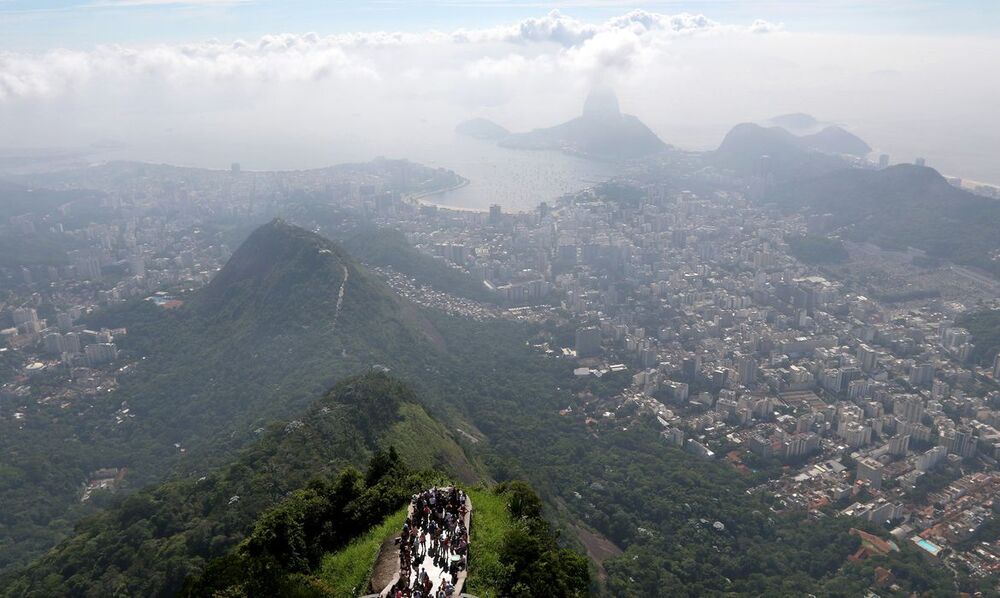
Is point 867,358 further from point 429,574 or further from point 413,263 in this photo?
point 429,574

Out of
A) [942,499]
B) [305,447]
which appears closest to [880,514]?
[942,499]

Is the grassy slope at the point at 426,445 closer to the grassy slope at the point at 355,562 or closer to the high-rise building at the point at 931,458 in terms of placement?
the grassy slope at the point at 355,562

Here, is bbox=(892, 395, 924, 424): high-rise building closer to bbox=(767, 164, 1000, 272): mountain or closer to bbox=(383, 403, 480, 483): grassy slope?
bbox=(383, 403, 480, 483): grassy slope

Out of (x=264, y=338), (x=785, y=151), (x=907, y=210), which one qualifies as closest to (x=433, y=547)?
(x=264, y=338)

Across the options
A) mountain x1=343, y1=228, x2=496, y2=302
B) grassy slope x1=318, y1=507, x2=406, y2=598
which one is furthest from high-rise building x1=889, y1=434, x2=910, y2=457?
mountain x1=343, y1=228, x2=496, y2=302

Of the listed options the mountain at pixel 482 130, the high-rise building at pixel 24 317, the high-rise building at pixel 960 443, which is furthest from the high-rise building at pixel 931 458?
the mountain at pixel 482 130
